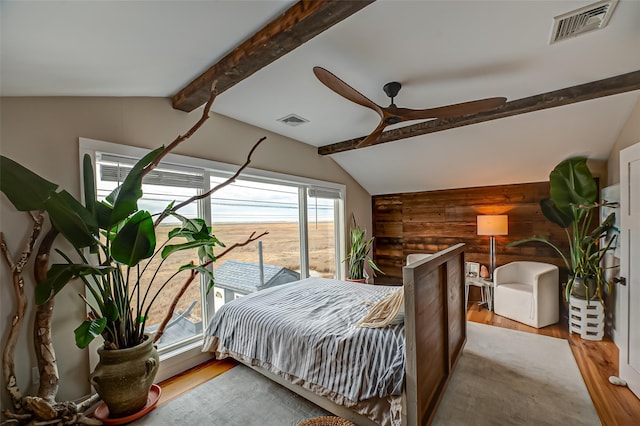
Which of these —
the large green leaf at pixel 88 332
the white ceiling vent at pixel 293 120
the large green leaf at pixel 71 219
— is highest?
the white ceiling vent at pixel 293 120

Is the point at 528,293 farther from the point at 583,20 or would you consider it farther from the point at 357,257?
the point at 583,20

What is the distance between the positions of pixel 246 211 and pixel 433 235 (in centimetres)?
344

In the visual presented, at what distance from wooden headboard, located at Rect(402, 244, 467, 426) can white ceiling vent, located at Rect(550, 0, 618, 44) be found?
1.63 m

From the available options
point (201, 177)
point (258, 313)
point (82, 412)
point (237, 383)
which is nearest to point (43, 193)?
point (201, 177)

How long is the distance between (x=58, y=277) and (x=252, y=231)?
1967mm

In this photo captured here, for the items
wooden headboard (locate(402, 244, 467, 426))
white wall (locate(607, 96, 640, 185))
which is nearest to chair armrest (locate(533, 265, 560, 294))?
white wall (locate(607, 96, 640, 185))

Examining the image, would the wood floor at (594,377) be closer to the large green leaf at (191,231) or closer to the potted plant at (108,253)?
the potted plant at (108,253)

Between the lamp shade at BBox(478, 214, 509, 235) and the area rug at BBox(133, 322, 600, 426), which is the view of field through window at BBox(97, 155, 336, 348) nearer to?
the area rug at BBox(133, 322, 600, 426)

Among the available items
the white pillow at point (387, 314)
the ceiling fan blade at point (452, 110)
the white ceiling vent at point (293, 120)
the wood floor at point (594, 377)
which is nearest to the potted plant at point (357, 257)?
the wood floor at point (594, 377)

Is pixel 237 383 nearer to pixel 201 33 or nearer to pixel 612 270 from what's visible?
pixel 201 33

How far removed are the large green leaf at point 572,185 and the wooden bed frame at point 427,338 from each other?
1.77 meters

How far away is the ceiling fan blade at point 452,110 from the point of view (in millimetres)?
2043

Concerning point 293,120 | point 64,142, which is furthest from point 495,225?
point 64,142

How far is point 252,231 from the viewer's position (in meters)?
3.41
